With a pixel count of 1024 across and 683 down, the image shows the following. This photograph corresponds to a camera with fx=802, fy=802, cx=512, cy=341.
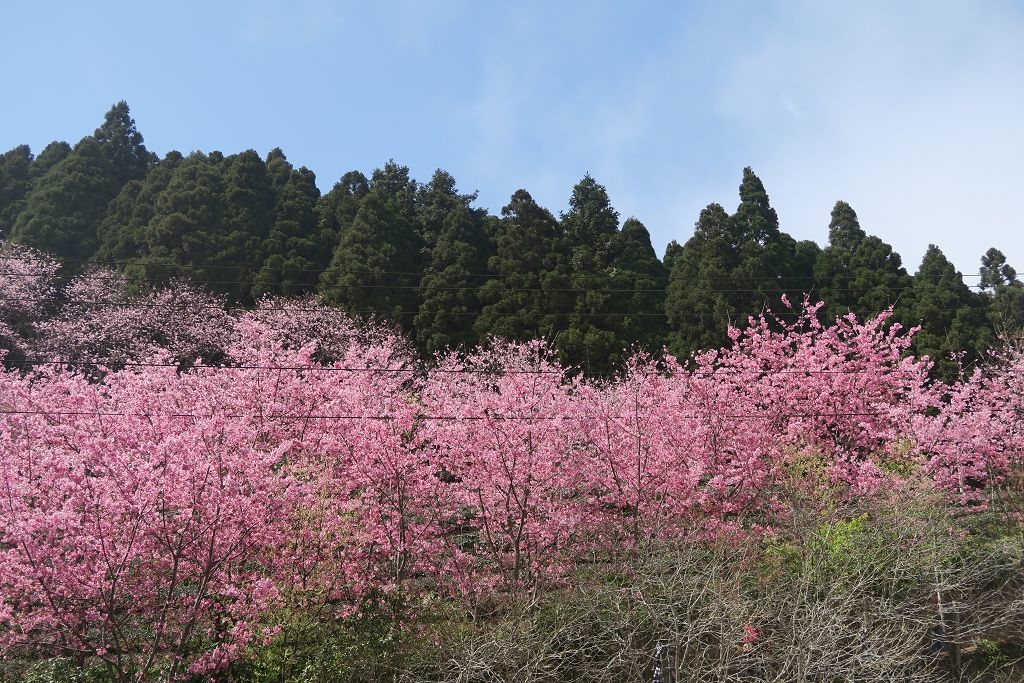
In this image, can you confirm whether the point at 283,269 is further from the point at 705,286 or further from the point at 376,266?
the point at 705,286

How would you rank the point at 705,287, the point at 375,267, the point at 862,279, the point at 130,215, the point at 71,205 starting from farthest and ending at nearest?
the point at 71,205 < the point at 130,215 < the point at 862,279 < the point at 375,267 < the point at 705,287

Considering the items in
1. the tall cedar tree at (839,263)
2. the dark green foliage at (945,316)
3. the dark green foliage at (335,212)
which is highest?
the dark green foliage at (335,212)

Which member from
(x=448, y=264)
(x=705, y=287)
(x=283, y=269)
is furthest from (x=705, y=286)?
(x=283, y=269)

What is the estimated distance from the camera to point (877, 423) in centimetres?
1633

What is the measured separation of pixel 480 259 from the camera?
31.5 metres

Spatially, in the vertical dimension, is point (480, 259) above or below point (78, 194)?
below

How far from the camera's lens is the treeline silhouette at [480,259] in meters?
28.5

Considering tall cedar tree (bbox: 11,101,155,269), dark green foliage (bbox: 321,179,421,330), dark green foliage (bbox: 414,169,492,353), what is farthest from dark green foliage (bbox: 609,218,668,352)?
tall cedar tree (bbox: 11,101,155,269)

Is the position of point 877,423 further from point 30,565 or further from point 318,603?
point 30,565

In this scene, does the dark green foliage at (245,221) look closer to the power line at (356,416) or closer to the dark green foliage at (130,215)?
the dark green foliage at (130,215)

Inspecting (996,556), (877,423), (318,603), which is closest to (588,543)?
(318,603)

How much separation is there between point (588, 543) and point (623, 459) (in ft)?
4.79

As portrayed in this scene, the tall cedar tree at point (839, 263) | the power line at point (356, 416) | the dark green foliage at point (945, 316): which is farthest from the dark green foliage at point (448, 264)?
the dark green foliage at point (945, 316)

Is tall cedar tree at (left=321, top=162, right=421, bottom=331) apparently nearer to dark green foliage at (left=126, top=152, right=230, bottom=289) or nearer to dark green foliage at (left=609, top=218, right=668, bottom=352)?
dark green foliage at (left=126, top=152, right=230, bottom=289)
